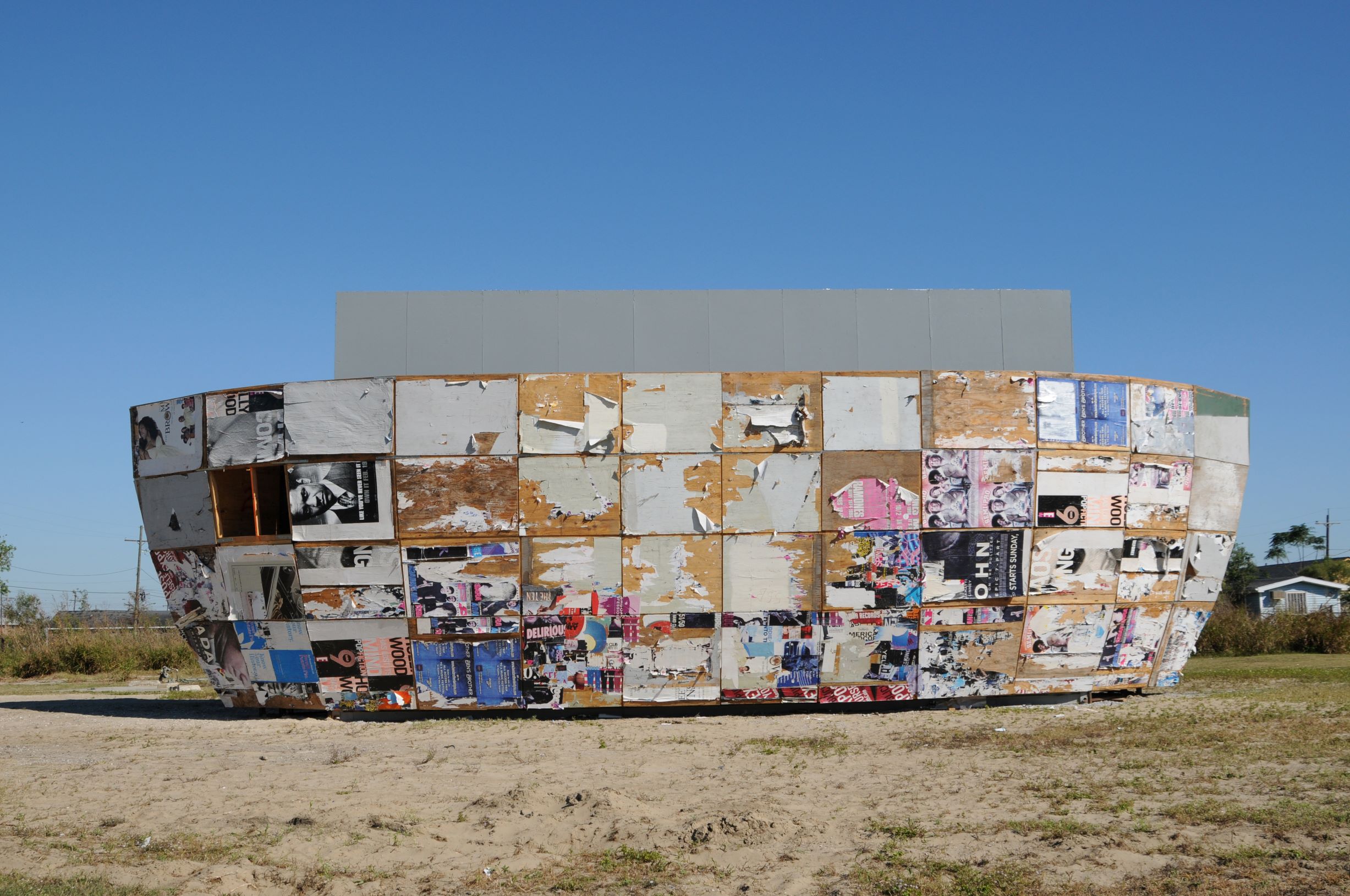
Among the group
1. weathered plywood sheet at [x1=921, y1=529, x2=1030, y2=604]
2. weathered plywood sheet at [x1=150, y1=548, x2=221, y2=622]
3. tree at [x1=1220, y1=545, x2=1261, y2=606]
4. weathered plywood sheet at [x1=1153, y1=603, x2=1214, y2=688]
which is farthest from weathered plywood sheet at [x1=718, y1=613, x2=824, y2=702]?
tree at [x1=1220, y1=545, x2=1261, y2=606]

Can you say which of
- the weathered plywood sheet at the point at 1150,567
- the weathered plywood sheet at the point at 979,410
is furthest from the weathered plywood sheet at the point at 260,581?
the weathered plywood sheet at the point at 1150,567

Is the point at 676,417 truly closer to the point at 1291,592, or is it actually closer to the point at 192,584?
the point at 192,584

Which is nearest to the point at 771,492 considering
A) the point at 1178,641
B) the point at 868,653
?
the point at 868,653

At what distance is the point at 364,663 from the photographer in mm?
16094

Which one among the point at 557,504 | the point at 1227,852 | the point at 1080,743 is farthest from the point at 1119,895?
the point at 557,504

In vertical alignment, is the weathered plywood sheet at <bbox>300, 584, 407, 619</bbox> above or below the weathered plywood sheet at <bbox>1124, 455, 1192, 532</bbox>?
below

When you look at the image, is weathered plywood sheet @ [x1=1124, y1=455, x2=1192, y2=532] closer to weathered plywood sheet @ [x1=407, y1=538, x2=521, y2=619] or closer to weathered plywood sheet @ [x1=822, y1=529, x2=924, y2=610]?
weathered plywood sheet @ [x1=822, y1=529, x2=924, y2=610]

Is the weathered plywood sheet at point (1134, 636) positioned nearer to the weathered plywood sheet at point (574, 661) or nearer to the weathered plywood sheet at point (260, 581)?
the weathered plywood sheet at point (574, 661)

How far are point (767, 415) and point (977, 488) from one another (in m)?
3.25

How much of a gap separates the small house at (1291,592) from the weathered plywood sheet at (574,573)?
3734 centimetres

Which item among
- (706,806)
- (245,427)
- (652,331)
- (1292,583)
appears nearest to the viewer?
(706,806)

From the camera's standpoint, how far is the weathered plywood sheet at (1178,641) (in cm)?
1744

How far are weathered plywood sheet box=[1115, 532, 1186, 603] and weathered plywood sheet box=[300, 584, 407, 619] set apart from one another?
1074cm

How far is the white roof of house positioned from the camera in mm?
51412
